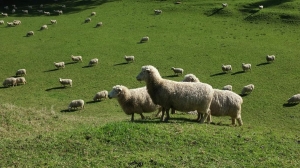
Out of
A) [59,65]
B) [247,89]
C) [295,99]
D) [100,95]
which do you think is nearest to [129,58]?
[59,65]

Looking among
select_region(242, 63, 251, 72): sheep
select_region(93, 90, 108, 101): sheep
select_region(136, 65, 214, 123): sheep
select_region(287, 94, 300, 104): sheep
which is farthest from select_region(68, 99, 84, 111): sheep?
select_region(242, 63, 251, 72): sheep

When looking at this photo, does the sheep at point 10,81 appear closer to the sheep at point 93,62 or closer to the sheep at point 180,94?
the sheep at point 93,62

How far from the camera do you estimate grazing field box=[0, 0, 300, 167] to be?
12.0 meters

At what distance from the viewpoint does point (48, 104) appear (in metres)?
24.9

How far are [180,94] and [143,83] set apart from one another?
40.7 ft

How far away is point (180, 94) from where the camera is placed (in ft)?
52.0

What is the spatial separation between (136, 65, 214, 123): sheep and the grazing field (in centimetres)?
83

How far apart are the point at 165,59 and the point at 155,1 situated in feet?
75.9

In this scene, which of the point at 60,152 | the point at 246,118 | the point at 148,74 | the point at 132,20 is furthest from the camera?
the point at 132,20

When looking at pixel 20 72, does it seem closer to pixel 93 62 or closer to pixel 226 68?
pixel 93 62

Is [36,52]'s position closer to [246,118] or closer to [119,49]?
[119,49]

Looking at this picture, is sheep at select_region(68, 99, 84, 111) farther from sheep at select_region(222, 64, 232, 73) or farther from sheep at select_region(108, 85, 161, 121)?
sheep at select_region(222, 64, 232, 73)

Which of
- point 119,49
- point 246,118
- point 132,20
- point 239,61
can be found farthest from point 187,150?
point 132,20

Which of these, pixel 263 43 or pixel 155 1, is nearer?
pixel 263 43
